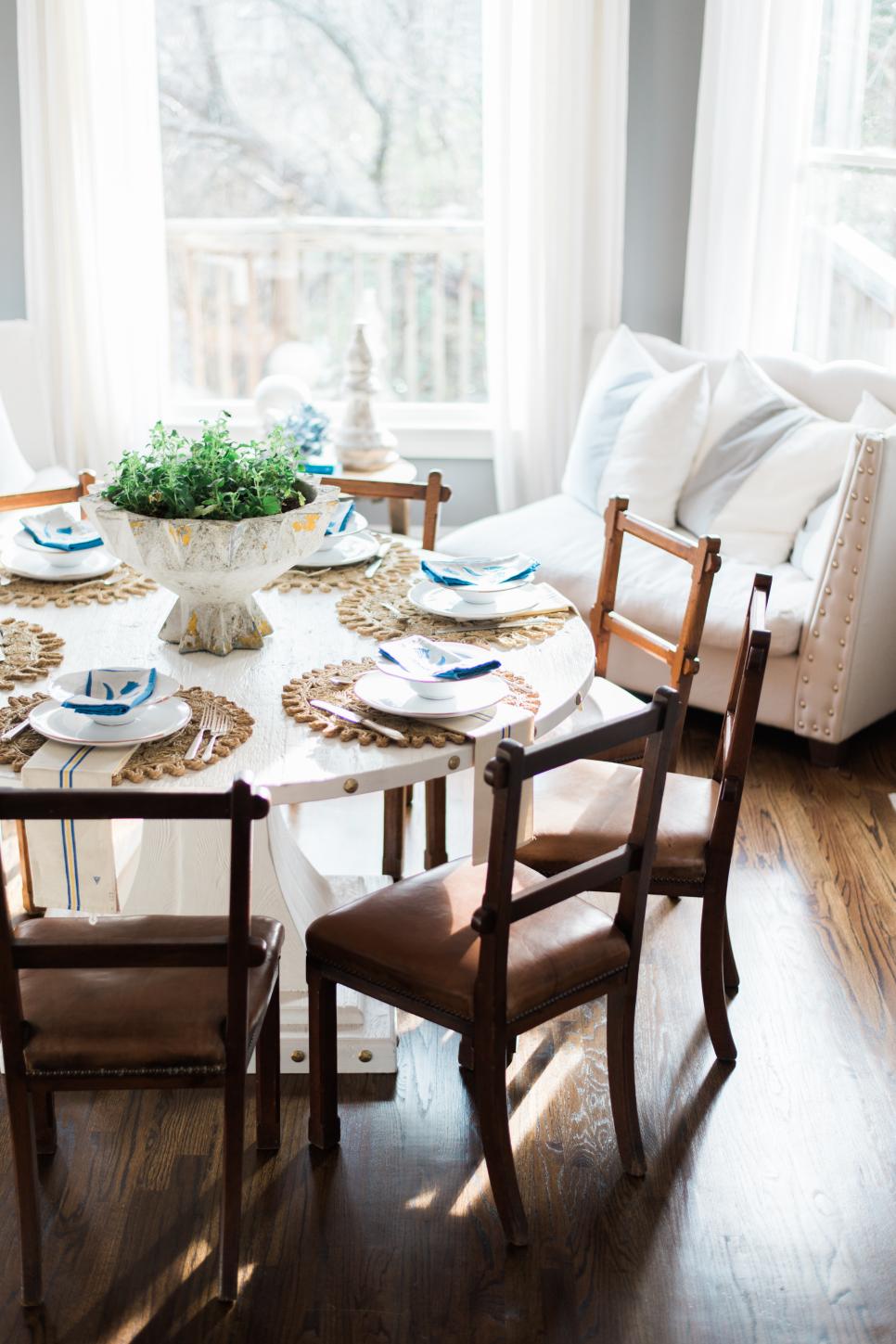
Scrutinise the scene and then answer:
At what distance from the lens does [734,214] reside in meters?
4.24

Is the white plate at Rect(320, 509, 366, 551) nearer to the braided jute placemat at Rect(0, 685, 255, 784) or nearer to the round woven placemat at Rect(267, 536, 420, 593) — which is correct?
the round woven placemat at Rect(267, 536, 420, 593)

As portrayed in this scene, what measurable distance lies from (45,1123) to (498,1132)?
2.38 feet

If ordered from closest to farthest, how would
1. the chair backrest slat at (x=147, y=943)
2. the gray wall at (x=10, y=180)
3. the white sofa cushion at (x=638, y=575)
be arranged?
the chair backrest slat at (x=147, y=943), the white sofa cushion at (x=638, y=575), the gray wall at (x=10, y=180)

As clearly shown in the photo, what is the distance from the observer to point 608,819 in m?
2.13

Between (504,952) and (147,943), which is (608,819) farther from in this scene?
(147,943)

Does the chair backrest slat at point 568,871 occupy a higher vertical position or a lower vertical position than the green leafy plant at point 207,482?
lower

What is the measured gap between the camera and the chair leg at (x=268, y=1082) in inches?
73.2

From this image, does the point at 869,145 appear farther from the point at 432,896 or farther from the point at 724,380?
the point at 432,896

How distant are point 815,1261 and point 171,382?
13.1 ft

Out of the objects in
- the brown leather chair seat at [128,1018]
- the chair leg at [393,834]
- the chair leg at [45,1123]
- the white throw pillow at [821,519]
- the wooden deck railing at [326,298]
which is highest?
the wooden deck railing at [326,298]

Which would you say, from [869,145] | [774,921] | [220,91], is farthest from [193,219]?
[774,921]

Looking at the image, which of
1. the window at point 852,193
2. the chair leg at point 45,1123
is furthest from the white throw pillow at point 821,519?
the chair leg at point 45,1123

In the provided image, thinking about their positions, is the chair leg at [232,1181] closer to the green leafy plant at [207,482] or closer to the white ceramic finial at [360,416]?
the green leafy plant at [207,482]

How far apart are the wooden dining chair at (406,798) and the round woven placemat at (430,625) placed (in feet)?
1.46
